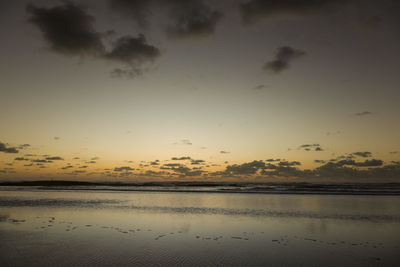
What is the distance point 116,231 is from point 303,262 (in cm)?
1105

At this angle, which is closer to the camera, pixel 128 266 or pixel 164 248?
pixel 128 266

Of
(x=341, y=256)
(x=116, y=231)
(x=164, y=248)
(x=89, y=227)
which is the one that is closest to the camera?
(x=341, y=256)

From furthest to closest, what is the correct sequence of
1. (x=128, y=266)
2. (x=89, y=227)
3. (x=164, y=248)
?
1. (x=89, y=227)
2. (x=164, y=248)
3. (x=128, y=266)

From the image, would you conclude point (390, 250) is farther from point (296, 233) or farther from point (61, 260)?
point (61, 260)

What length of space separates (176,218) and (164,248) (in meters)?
9.64

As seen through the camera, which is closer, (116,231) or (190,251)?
(190,251)

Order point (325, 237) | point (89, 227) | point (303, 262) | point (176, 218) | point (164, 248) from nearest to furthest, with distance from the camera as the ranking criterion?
point (303, 262) → point (164, 248) → point (325, 237) → point (89, 227) → point (176, 218)

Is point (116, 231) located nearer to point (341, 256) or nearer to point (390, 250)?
point (341, 256)

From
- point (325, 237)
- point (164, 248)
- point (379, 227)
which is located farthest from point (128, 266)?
point (379, 227)

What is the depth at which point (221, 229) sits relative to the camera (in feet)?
60.4

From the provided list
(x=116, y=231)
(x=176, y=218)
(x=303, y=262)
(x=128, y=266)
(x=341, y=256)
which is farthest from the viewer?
(x=176, y=218)

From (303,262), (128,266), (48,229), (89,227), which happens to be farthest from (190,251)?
(48,229)

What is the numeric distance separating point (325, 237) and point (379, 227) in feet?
19.0

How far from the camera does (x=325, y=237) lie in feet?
53.3
